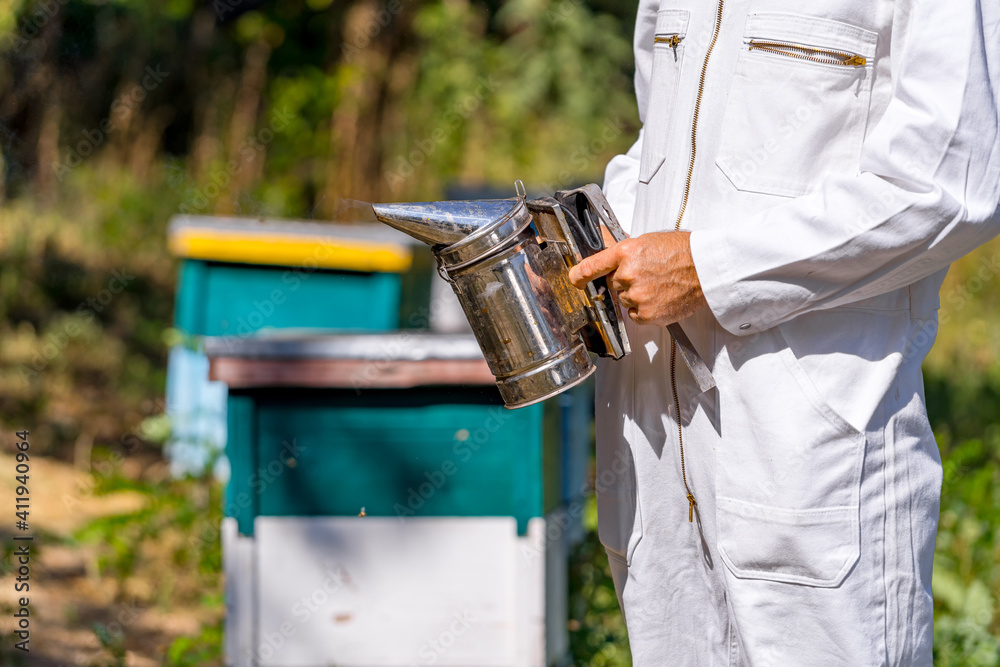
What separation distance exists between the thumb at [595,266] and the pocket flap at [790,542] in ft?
1.09

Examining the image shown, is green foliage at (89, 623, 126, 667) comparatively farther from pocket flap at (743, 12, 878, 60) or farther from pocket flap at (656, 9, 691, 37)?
pocket flap at (743, 12, 878, 60)

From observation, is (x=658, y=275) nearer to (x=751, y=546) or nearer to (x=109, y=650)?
(x=751, y=546)

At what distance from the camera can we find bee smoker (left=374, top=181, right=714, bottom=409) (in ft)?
3.99

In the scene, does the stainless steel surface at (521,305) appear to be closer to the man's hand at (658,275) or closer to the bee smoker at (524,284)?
the bee smoker at (524,284)

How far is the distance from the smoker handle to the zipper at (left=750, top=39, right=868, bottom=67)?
300mm

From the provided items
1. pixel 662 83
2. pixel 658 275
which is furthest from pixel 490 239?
pixel 662 83

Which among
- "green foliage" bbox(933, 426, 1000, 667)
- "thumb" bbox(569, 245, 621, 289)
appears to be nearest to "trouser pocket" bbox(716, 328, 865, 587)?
"thumb" bbox(569, 245, 621, 289)

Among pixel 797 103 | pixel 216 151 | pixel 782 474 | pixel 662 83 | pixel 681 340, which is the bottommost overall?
pixel 782 474

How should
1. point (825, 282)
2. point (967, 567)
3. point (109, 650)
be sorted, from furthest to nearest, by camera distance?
point (967, 567) < point (109, 650) < point (825, 282)

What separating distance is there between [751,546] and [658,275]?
0.36 metres

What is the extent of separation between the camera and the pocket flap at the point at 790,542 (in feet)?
3.70

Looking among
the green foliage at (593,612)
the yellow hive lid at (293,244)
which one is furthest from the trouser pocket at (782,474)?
the yellow hive lid at (293,244)

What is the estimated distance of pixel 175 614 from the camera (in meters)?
3.09

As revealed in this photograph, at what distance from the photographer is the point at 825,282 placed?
112cm
